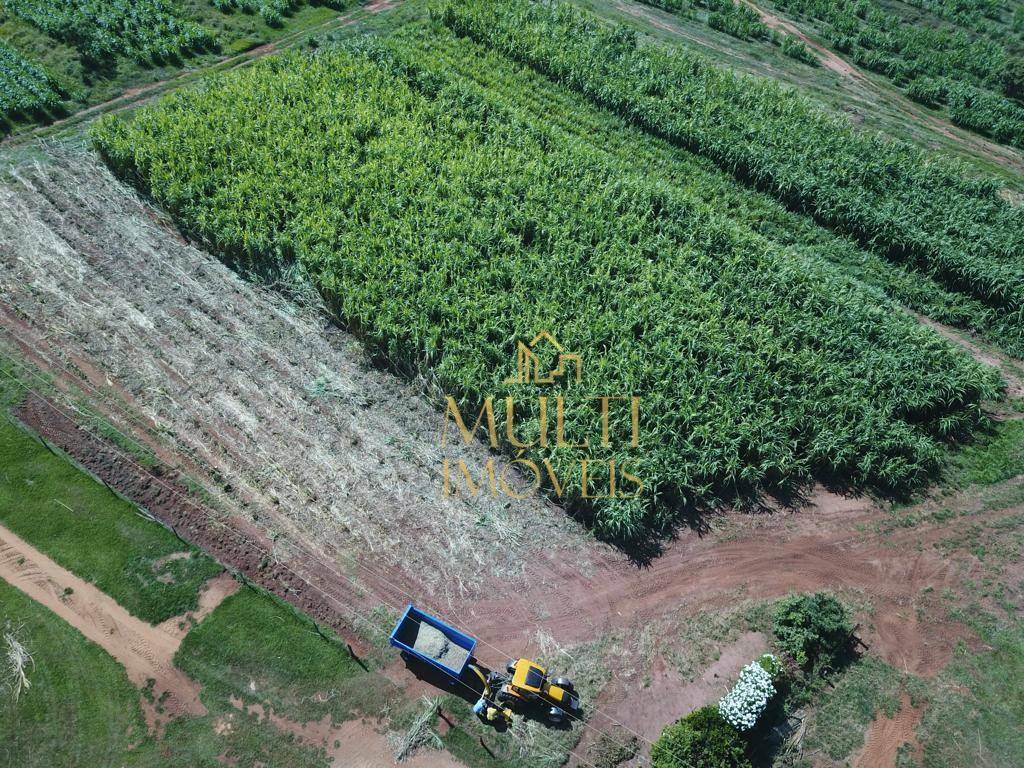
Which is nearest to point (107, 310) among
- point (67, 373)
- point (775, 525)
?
point (67, 373)

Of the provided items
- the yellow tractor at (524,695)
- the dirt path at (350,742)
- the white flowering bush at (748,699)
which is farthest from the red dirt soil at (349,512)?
the dirt path at (350,742)

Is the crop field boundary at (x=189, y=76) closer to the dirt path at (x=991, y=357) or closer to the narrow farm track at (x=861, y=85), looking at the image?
the narrow farm track at (x=861, y=85)

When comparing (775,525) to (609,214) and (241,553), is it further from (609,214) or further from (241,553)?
(241,553)

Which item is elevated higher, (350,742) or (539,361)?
(539,361)

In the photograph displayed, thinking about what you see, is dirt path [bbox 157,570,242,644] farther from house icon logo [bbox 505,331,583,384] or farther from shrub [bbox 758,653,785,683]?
shrub [bbox 758,653,785,683]

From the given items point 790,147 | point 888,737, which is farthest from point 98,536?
point 790,147

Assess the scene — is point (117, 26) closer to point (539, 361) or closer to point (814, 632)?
point (539, 361)
